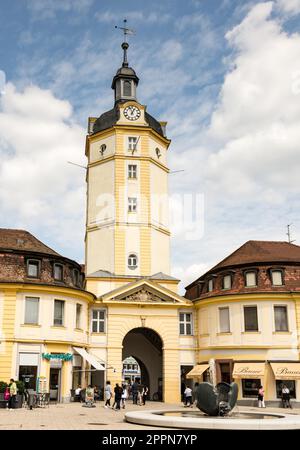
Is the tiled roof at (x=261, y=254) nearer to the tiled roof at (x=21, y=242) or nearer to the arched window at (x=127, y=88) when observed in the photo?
the tiled roof at (x=21, y=242)

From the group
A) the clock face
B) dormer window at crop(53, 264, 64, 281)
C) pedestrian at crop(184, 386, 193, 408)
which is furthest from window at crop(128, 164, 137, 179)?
pedestrian at crop(184, 386, 193, 408)

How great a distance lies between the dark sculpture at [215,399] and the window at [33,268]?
59.8ft

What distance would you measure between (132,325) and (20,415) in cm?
1902

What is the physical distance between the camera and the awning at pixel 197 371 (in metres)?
42.7

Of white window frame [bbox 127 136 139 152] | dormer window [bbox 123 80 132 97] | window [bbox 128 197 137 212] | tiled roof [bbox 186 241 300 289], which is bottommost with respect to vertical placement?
tiled roof [bbox 186 241 300 289]

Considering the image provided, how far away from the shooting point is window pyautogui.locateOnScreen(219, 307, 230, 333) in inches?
1679

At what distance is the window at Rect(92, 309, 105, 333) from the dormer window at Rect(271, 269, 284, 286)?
1379 cm

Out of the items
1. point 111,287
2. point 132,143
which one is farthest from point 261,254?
point 132,143

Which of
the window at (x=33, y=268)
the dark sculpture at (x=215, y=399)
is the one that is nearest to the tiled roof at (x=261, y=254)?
the window at (x=33, y=268)

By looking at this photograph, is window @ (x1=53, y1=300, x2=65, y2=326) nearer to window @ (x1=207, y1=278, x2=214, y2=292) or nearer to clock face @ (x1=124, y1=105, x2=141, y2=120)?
window @ (x1=207, y1=278, x2=214, y2=292)

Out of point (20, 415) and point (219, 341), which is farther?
point (219, 341)
